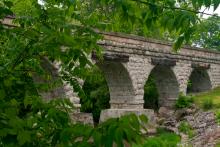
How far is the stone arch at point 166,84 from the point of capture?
2148cm

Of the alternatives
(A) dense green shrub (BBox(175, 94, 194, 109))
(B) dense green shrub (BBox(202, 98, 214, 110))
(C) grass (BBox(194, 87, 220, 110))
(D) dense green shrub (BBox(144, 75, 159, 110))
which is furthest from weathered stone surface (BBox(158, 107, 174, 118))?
(B) dense green shrub (BBox(202, 98, 214, 110))

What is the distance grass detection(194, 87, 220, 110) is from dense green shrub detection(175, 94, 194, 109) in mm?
291

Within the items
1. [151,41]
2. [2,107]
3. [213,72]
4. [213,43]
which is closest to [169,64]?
[151,41]

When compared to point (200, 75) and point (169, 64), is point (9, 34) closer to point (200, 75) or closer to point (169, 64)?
point (169, 64)

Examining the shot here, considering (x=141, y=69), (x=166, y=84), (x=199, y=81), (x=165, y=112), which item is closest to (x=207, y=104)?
(x=165, y=112)

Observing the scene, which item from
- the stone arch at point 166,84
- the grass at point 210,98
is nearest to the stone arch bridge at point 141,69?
the stone arch at point 166,84

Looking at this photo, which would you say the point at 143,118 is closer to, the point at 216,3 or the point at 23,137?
the point at 23,137

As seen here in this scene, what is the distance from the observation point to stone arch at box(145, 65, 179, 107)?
846 inches

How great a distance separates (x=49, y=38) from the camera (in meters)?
2.36

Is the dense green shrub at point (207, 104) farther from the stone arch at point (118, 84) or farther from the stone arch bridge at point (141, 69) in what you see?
the stone arch at point (118, 84)

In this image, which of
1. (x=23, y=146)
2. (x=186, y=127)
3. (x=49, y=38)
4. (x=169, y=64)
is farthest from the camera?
(x=169, y=64)

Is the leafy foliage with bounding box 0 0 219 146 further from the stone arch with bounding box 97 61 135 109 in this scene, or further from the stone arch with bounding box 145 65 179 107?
the stone arch with bounding box 145 65 179 107

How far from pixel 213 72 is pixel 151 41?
649cm

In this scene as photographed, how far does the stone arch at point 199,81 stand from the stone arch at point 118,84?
20.6ft
